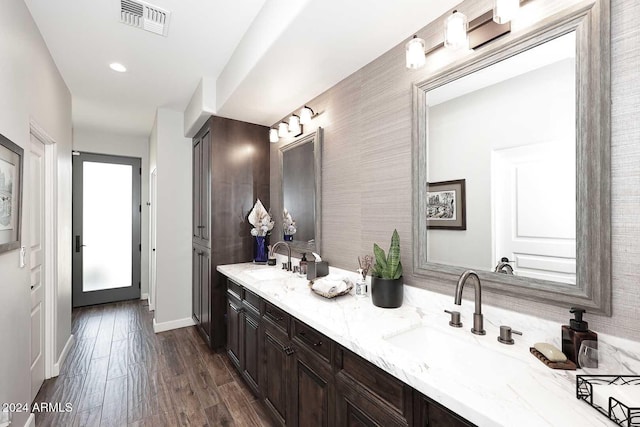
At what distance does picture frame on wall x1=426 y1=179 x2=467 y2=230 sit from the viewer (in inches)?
57.0

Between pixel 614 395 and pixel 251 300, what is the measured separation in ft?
Answer: 6.41

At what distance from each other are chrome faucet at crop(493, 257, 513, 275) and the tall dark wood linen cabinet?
8.28 feet

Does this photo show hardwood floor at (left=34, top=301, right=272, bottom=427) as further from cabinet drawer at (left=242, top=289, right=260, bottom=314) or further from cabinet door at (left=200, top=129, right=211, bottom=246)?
cabinet door at (left=200, top=129, right=211, bottom=246)

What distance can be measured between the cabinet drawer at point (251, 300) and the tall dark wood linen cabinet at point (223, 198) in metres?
0.79

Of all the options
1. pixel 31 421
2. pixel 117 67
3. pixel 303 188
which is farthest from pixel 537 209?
pixel 117 67

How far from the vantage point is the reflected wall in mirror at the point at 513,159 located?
1.08 meters

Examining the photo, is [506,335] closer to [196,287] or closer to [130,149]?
[196,287]

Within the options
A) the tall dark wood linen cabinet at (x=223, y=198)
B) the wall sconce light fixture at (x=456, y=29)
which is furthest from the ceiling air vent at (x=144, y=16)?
the wall sconce light fixture at (x=456, y=29)

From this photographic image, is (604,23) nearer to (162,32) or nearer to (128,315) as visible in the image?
(162,32)

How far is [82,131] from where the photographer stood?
4.54 metres

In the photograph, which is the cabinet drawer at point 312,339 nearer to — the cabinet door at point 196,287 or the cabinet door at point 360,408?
the cabinet door at point 360,408

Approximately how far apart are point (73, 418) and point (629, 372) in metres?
3.06

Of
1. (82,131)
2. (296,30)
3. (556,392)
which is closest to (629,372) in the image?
(556,392)

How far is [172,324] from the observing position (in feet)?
12.1
